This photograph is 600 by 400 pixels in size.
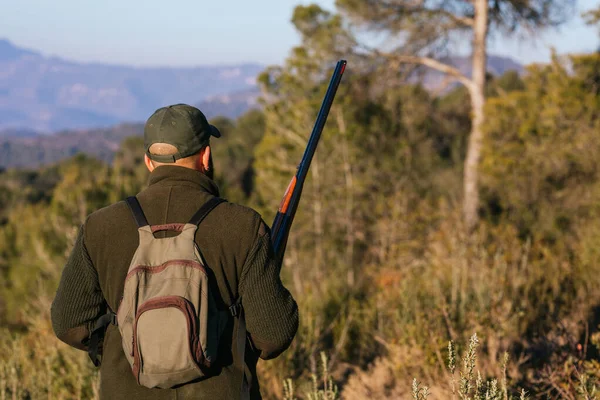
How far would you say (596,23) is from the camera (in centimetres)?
1120

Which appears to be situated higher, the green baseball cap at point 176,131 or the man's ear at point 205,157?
the green baseball cap at point 176,131

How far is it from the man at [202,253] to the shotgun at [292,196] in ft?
1.04

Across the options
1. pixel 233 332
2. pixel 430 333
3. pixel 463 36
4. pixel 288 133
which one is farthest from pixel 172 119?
pixel 288 133

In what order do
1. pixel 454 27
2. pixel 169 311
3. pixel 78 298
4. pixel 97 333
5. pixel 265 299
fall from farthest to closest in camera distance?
pixel 454 27 → pixel 97 333 → pixel 78 298 → pixel 265 299 → pixel 169 311

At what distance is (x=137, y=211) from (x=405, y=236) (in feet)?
43.7

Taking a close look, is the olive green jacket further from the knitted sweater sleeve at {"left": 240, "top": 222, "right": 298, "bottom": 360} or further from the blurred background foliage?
the blurred background foliage

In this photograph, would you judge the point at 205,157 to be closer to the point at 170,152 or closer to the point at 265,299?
the point at 170,152

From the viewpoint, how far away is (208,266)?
1777 millimetres

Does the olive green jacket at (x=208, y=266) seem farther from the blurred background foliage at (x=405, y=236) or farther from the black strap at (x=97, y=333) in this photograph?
the blurred background foliage at (x=405, y=236)

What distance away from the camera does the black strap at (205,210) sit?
Result: 176 centimetres

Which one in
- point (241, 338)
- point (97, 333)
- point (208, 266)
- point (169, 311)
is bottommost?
point (97, 333)

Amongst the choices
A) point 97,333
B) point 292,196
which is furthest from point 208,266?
point 292,196

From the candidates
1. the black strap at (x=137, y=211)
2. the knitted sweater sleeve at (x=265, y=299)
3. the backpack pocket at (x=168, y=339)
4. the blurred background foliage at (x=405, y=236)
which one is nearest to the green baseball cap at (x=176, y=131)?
the black strap at (x=137, y=211)

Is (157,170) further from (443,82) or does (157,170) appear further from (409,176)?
(409,176)
